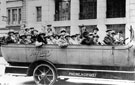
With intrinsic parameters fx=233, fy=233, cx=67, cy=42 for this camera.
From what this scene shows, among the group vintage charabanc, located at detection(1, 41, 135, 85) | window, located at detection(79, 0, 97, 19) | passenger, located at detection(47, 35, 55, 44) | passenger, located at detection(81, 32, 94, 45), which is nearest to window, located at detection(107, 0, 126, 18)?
window, located at detection(79, 0, 97, 19)

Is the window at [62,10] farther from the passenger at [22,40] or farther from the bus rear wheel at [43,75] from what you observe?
the bus rear wheel at [43,75]

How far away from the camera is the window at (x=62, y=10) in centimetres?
2028

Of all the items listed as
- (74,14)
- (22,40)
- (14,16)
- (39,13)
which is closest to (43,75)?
(22,40)

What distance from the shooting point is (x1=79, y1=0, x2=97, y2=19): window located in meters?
19.1

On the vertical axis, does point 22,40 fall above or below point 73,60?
above

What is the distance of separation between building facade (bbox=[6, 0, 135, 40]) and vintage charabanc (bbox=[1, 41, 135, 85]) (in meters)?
9.03

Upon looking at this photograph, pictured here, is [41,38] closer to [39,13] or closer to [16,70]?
[16,70]

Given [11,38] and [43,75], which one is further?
[11,38]

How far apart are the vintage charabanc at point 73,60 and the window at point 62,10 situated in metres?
13.3

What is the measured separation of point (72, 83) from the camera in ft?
26.3

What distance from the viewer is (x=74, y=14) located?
764 inches

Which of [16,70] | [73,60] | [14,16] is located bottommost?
[16,70]

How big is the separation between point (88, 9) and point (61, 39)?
12810 mm

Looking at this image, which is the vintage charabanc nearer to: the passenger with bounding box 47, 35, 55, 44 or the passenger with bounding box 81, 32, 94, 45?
the passenger with bounding box 81, 32, 94, 45
